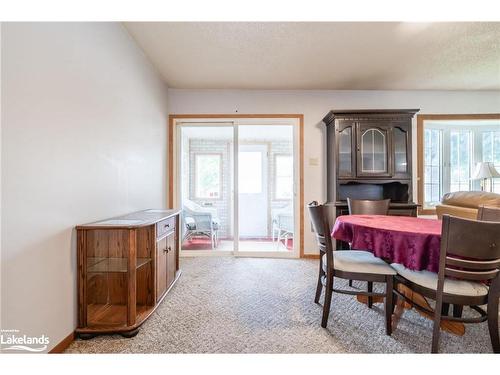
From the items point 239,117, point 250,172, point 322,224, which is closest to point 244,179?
point 250,172

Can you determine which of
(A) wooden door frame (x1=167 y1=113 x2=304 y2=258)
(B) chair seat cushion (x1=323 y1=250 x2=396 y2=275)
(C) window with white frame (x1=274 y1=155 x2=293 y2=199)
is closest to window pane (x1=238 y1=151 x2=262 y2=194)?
(C) window with white frame (x1=274 y1=155 x2=293 y2=199)

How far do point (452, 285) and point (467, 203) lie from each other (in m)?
1.50

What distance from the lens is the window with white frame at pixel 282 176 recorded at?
496 centimetres

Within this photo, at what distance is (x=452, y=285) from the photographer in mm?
1397

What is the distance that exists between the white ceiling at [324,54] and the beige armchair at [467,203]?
154 cm

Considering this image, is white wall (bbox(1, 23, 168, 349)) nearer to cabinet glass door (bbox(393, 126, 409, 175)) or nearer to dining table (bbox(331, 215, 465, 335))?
dining table (bbox(331, 215, 465, 335))

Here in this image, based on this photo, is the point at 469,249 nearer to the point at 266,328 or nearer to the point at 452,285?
the point at 452,285

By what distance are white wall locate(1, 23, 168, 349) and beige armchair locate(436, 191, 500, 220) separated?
3227 mm

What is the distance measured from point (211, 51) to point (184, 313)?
101 inches

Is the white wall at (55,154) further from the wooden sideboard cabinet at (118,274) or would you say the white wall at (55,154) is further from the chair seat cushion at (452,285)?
the chair seat cushion at (452,285)

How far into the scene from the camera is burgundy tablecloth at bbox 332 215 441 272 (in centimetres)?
150

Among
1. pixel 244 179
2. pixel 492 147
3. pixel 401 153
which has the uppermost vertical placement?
pixel 492 147
